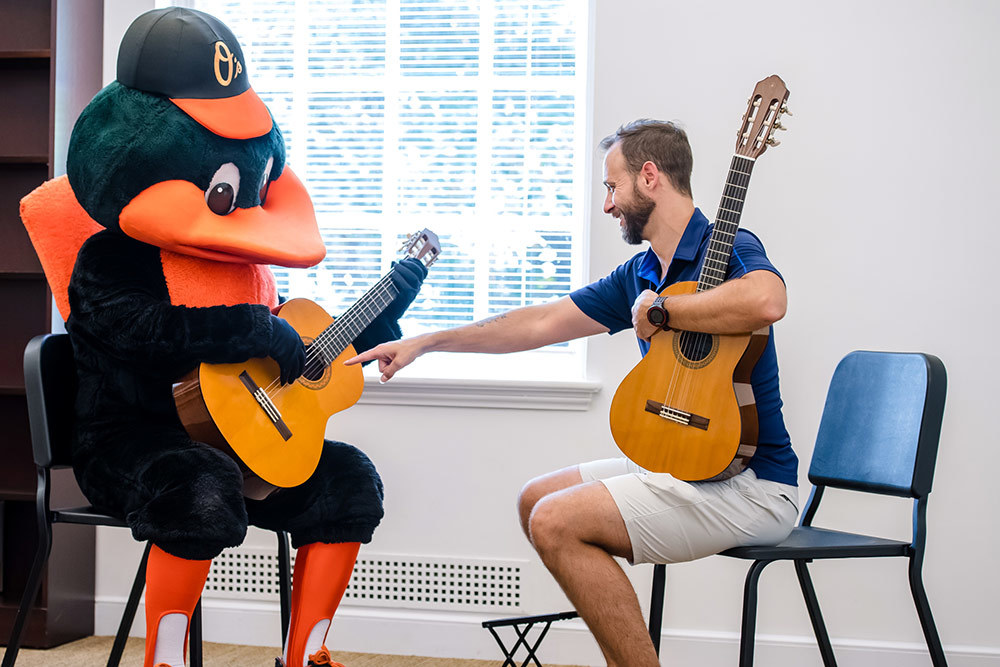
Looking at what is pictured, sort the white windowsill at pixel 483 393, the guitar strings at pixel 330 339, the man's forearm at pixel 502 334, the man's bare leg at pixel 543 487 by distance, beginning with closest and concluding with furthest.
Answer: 1. the guitar strings at pixel 330 339
2. the man's bare leg at pixel 543 487
3. the man's forearm at pixel 502 334
4. the white windowsill at pixel 483 393

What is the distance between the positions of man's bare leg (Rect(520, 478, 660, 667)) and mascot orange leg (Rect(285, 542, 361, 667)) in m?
0.44

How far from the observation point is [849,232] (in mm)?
2361

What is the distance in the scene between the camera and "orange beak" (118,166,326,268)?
1.64 metres

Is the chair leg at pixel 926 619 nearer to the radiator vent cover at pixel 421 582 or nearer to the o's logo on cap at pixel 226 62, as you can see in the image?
the radiator vent cover at pixel 421 582

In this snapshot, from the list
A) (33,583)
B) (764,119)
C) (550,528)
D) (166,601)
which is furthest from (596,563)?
(33,583)

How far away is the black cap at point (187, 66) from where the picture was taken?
65.5 inches

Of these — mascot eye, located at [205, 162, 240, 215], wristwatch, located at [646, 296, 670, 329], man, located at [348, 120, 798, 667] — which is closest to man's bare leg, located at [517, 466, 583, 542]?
man, located at [348, 120, 798, 667]

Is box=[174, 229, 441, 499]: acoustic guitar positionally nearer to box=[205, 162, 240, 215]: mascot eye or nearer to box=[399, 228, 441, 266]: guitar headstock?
box=[399, 228, 441, 266]: guitar headstock

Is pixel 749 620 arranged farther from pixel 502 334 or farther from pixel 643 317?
pixel 502 334

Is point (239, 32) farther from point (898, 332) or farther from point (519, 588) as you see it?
point (898, 332)

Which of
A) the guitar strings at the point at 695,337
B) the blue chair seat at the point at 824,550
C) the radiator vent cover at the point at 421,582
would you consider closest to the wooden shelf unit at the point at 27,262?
the radiator vent cover at the point at 421,582

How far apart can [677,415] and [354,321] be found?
72 centimetres

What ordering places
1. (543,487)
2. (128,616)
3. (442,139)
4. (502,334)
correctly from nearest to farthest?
(128,616), (543,487), (502,334), (442,139)

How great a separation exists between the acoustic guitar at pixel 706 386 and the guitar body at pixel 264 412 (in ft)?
2.00
